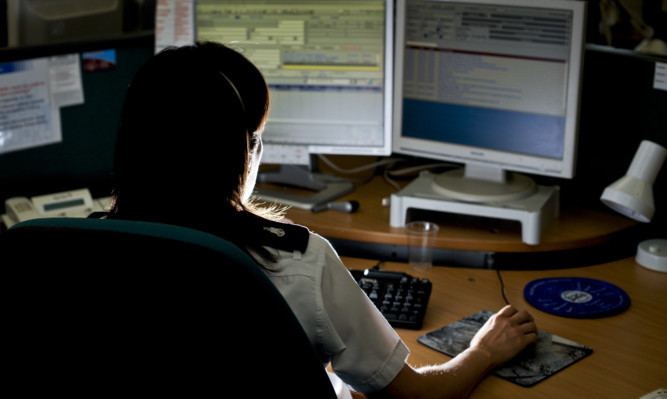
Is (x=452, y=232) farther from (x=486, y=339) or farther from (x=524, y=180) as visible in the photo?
(x=486, y=339)

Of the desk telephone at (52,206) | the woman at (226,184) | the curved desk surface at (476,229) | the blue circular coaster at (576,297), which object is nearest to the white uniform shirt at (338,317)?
the woman at (226,184)

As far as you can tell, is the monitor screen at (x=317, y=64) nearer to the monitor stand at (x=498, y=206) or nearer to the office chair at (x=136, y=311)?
the monitor stand at (x=498, y=206)

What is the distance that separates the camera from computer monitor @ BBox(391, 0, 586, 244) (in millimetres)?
1830

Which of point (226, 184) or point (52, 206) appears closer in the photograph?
point (226, 184)

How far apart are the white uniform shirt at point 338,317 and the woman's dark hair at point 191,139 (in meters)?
0.09

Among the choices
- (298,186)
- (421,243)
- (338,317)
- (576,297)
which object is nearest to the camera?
(338,317)

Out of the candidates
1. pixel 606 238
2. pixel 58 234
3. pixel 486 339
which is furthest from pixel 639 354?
pixel 58 234

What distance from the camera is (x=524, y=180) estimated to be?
204 centimetres

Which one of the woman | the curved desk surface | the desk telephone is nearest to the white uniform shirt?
the woman

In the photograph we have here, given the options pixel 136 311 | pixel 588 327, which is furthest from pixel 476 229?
pixel 136 311

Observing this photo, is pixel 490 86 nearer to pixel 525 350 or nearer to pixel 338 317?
pixel 525 350

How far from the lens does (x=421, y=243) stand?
1885 mm

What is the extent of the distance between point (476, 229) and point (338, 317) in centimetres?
85

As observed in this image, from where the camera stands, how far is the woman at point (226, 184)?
106cm
